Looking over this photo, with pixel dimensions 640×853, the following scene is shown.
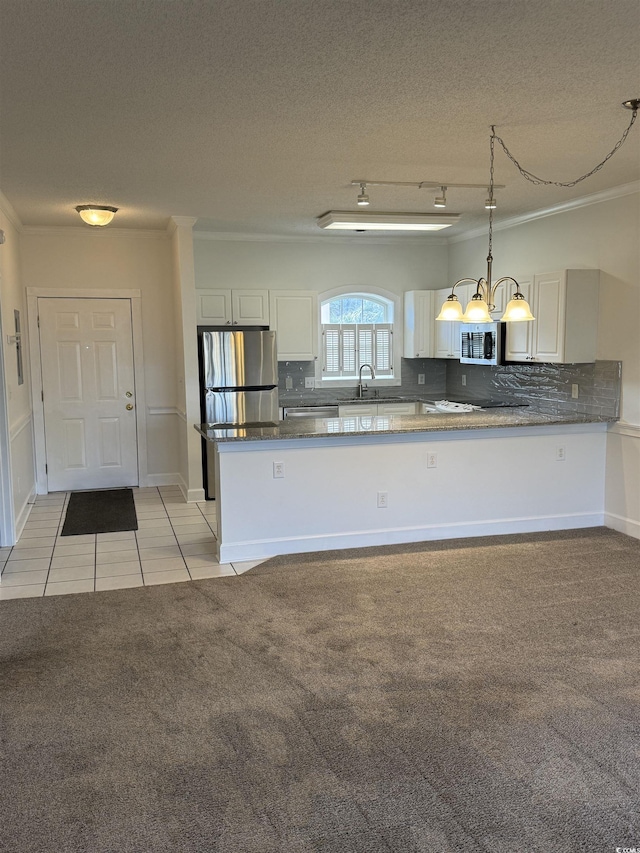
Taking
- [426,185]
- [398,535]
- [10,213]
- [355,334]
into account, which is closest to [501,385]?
[355,334]

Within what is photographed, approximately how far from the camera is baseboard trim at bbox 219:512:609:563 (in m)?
4.72

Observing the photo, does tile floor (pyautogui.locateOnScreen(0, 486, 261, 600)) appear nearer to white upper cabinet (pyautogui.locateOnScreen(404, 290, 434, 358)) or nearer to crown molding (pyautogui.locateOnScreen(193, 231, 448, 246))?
crown molding (pyautogui.locateOnScreen(193, 231, 448, 246))

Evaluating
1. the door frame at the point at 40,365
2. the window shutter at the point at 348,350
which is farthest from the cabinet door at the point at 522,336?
the door frame at the point at 40,365

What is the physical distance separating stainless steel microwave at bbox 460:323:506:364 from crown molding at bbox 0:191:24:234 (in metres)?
4.17

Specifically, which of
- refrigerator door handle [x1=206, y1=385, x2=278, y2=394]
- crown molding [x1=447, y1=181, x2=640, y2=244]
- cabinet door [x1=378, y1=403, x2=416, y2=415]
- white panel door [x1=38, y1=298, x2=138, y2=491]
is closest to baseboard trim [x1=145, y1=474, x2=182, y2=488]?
white panel door [x1=38, y1=298, x2=138, y2=491]

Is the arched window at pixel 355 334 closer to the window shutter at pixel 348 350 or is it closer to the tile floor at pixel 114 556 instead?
the window shutter at pixel 348 350

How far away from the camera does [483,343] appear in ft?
21.1

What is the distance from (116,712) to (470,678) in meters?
1.52

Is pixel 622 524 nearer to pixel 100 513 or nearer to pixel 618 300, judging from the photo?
pixel 618 300

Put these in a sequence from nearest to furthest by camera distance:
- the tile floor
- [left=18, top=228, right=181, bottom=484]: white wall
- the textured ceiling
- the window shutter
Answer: the textured ceiling < the tile floor < [left=18, top=228, right=181, bottom=484]: white wall < the window shutter

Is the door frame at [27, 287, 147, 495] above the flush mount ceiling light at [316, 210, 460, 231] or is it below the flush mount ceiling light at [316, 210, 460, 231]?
below

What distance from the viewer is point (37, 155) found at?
3951 mm

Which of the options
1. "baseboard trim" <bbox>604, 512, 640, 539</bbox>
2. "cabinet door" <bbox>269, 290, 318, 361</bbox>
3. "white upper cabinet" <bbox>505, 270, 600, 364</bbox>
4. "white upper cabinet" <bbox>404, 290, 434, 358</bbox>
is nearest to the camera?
"baseboard trim" <bbox>604, 512, 640, 539</bbox>

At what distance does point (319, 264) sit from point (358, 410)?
1646 millimetres
